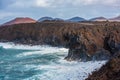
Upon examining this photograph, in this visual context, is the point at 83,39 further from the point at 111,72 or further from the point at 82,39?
the point at 111,72

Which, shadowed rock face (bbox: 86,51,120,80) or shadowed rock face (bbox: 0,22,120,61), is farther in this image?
shadowed rock face (bbox: 0,22,120,61)

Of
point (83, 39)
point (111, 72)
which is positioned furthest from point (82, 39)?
point (111, 72)

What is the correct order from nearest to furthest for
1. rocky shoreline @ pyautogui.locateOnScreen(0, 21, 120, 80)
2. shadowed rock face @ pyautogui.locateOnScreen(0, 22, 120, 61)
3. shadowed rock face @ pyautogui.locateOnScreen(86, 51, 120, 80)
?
shadowed rock face @ pyautogui.locateOnScreen(86, 51, 120, 80), rocky shoreline @ pyautogui.locateOnScreen(0, 21, 120, 80), shadowed rock face @ pyautogui.locateOnScreen(0, 22, 120, 61)

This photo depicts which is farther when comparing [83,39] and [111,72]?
[83,39]

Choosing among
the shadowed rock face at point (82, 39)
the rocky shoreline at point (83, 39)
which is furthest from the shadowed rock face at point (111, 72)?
the shadowed rock face at point (82, 39)

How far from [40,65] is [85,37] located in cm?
846

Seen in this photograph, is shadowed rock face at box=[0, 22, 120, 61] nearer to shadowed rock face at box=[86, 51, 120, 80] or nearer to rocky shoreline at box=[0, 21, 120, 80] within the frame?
rocky shoreline at box=[0, 21, 120, 80]

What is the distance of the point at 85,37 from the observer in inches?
1642

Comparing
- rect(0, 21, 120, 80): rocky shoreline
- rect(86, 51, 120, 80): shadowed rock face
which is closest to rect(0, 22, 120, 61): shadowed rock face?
rect(0, 21, 120, 80): rocky shoreline

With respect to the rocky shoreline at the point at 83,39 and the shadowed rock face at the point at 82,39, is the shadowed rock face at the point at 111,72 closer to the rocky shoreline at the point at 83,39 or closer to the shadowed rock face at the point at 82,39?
the rocky shoreline at the point at 83,39

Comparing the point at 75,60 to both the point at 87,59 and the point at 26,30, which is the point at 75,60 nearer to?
the point at 87,59

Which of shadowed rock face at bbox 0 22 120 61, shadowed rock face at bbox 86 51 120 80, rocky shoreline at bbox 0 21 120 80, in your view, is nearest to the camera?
shadowed rock face at bbox 86 51 120 80

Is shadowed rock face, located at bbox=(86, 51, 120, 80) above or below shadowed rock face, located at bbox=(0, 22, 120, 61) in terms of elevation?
below

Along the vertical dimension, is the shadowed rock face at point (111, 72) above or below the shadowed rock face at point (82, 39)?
below
